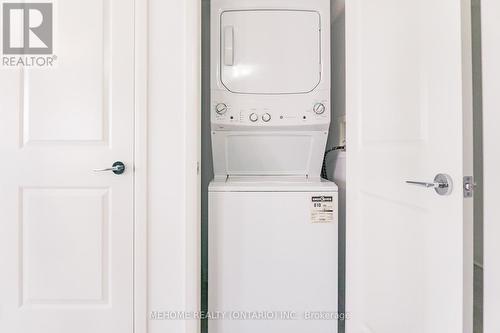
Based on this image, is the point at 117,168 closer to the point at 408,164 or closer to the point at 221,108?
the point at 221,108

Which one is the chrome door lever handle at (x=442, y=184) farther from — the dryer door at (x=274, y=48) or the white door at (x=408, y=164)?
the dryer door at (x=274, y=48)

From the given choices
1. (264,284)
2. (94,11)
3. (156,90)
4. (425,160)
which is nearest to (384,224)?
(425,160)

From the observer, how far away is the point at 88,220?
4.74ft

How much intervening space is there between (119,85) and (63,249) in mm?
854

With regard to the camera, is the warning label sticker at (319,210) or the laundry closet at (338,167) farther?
the warning label sticker at (319,210)

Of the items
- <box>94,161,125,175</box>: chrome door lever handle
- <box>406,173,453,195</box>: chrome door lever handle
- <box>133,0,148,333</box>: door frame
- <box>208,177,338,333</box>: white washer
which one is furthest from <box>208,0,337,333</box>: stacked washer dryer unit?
<box>406,173,453,195</box>: chrome door lever handle

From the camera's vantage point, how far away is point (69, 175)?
4.70ft

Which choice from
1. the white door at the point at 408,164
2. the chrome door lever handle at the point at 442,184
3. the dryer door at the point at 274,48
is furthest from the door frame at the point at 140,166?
the chrome door lever handle at the point at 442,184

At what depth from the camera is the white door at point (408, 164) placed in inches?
33.7

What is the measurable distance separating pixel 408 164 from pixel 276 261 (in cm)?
80

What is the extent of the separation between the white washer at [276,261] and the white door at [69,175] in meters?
0.51

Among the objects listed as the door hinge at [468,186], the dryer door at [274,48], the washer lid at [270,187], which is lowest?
the washer lid at [270,187]

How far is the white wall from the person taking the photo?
145 centimetres

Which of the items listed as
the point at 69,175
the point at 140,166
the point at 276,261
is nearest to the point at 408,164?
the point at 276,261
